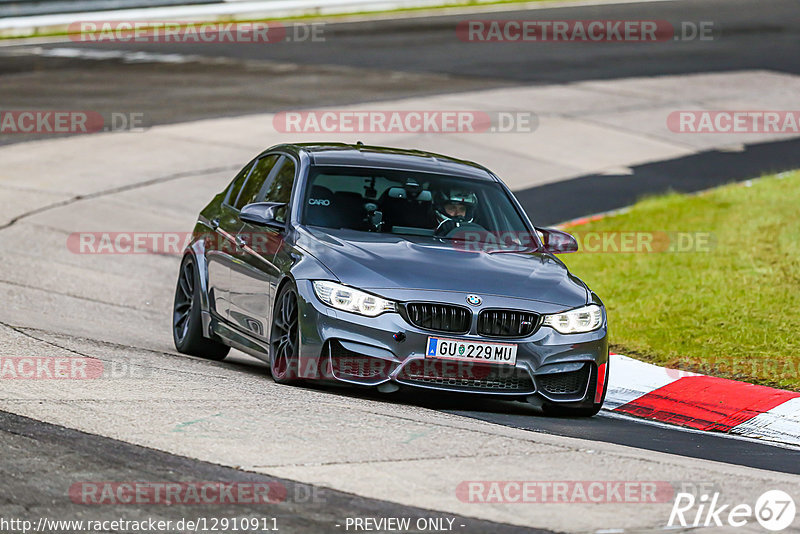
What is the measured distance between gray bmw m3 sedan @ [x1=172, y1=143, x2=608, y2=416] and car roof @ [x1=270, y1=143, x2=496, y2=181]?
0.02 meters

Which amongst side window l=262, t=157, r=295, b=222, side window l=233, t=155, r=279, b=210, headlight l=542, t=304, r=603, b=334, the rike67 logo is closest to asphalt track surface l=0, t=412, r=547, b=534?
the rike67 logo

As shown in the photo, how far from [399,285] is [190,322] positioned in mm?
2812

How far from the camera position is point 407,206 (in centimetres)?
951

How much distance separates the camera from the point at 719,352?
36.1 feet

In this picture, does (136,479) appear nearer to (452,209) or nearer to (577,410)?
(577,410)

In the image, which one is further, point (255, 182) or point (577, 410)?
point (255, 182)

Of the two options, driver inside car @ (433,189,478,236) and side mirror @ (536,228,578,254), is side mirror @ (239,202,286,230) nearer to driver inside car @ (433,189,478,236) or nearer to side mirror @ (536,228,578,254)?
driver inside car @ (433,189,478,236)

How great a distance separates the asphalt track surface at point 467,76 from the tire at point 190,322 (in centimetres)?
220

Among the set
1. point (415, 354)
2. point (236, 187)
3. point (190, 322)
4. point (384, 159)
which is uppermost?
point (384, 159)

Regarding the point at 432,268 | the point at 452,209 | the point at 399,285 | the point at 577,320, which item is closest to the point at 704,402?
the point at 577,320

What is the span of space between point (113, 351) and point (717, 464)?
433 centimetres

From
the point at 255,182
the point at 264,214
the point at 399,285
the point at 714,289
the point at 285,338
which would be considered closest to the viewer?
the point at 399,285

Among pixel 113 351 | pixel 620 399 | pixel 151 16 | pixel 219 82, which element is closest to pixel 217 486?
pixel 113 351

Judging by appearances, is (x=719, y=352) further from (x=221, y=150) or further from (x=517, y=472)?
(x=221, y=150)
